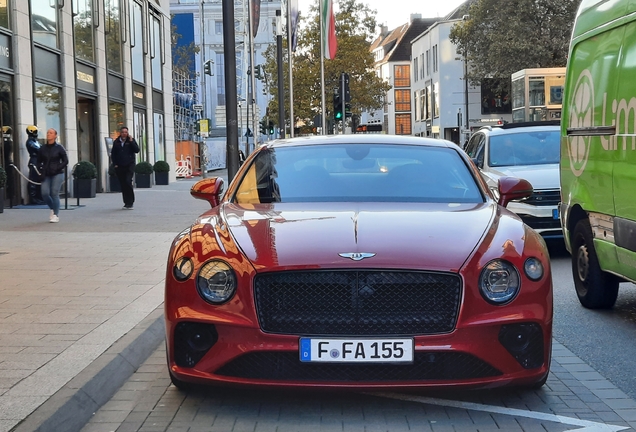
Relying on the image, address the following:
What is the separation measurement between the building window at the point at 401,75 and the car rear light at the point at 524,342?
362ft

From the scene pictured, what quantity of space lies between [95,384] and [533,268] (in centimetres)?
231

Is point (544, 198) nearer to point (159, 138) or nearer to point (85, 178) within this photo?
point (85, 178)

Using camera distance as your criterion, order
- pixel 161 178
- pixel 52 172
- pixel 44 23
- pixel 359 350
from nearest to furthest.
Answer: pixel 359 350, pixel 52 172, pixel 44 23, pixel 161 178

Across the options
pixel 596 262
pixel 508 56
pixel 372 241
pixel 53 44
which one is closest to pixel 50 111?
pixel 53 44

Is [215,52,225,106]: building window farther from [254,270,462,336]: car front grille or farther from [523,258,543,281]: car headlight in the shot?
[254,270,462,336]: car front grille

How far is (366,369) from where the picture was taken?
4.67m

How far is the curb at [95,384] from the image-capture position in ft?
14.2

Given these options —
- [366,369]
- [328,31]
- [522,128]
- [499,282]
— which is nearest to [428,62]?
[328,31]

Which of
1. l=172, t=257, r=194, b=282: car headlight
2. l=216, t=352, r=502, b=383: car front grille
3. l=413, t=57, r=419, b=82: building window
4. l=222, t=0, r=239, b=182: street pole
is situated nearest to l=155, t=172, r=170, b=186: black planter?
l=222, t=0, r=239, b=182: street pole

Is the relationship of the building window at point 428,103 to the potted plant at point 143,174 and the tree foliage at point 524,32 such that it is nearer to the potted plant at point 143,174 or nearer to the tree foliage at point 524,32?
the tree foliage at point 524,32

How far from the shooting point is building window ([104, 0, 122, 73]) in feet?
95.6

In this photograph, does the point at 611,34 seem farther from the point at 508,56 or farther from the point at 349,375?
the point at 508,56

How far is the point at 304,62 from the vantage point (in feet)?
212

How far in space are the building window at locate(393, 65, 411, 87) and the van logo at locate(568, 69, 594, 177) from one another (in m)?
107
